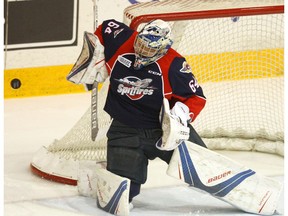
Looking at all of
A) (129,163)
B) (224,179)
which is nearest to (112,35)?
(129,163)

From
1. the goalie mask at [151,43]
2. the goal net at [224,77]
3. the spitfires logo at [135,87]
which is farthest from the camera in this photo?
the goal net at [224,77]

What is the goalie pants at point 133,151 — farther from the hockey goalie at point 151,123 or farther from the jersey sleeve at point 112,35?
the jersey sleeve at point 112,35

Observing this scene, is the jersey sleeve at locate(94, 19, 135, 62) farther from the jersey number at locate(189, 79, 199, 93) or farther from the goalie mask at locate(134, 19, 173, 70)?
the jersey number at locate(189, 79, 199, 93)

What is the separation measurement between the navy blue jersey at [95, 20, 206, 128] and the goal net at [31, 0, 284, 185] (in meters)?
0.31

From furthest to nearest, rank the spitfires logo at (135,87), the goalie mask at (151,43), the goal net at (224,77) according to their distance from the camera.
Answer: the goal net at (224,77)
the spitfires logo at (135,87)
the goalie mask at (151,43)

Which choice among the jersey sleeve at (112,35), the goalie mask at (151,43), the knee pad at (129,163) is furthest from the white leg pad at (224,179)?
the jersey sleeve at (112,35)

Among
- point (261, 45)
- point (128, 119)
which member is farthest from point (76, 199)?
point (261, 45)

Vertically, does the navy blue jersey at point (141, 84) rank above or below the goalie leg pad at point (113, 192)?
above

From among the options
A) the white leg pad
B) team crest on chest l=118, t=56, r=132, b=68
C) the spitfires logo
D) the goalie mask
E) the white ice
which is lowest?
the white ice

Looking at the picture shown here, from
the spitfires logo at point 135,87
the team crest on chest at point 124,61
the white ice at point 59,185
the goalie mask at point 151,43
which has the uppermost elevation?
the goalie mask at point 151,43

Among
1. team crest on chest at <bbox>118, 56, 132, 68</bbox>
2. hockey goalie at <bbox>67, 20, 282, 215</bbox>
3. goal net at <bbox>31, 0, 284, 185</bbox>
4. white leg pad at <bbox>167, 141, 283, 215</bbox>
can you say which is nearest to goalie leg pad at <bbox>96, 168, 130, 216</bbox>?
hockey goalie at <bbox>67, 20, 282, 215</bbox>

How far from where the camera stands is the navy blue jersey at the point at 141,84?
3783mm

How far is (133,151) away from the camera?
Answer: 3918mm

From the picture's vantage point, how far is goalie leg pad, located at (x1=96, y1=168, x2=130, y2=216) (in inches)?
152
